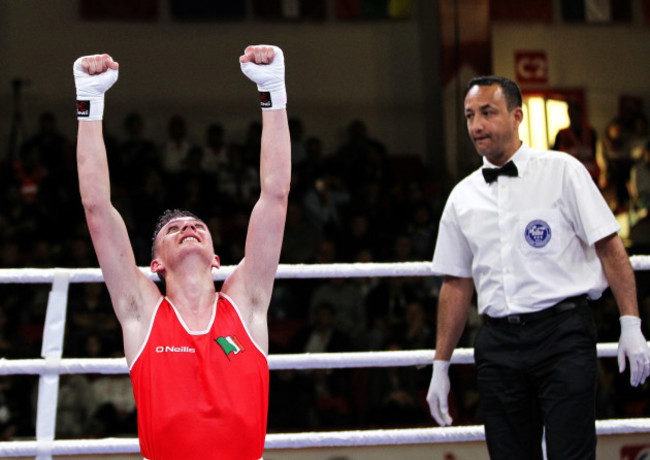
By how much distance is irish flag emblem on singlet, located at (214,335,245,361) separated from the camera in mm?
2264

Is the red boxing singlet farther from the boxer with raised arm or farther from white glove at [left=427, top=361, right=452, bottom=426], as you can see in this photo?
white glove at [left=427, top=361, right=452, bottom=426]

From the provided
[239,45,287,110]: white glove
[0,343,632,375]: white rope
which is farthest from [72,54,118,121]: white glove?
[0,343,632,375]: white rope

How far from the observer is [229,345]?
7.46ft

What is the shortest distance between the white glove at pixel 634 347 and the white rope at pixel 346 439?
53 cm

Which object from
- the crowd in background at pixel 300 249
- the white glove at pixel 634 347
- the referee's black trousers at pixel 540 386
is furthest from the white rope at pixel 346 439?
the crowd in background at pixel 300 249

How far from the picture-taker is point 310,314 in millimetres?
5926

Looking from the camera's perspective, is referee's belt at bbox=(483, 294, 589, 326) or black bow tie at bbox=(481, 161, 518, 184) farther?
black bow tie at bbox=(481, 161, 518, 184)

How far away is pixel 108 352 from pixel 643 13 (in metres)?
7.56

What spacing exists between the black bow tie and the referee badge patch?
7.5 inches

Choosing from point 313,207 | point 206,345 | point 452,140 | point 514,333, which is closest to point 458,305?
point 514,333

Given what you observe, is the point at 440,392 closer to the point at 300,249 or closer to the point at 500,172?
the point at 500,172

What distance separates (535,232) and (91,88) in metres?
1.39

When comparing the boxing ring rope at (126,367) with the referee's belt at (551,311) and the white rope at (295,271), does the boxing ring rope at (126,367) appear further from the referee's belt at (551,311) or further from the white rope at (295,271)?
the referee's belt at (551,311)

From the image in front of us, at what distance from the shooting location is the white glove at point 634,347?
2.59 m
